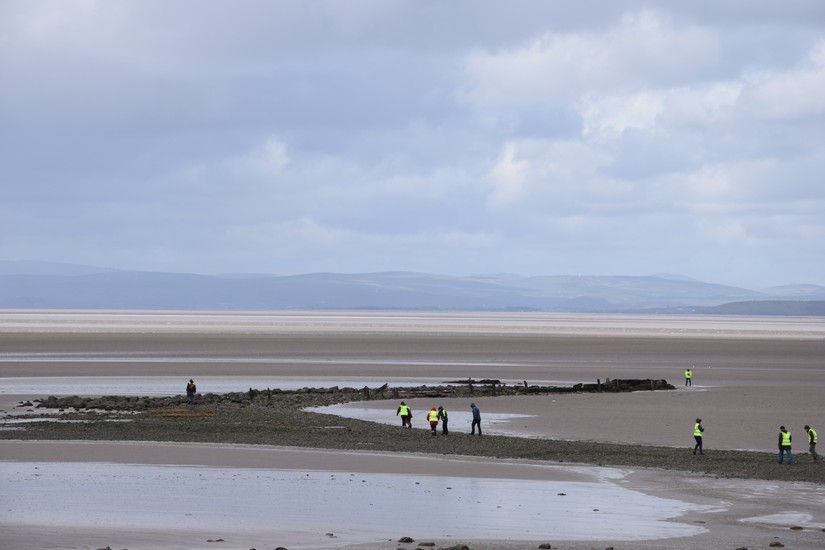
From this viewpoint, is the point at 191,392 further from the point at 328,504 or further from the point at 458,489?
the point at 328,504

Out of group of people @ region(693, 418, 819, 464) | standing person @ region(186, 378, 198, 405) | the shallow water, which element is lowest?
the shallow water

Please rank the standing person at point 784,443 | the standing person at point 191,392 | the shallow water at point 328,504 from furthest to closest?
the standing person at point 191,392 < the standing person at point 784,443 < the shallow water at point 328,504

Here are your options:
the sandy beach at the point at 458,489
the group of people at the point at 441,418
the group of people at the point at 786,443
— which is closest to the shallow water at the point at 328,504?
the sandy beach at the point at 458,489

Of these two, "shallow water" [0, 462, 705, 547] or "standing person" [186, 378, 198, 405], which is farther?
"standing person" [186, 378, 198, 405]

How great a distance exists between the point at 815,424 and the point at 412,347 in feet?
202

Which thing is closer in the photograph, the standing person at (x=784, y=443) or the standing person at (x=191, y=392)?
the standing person at (x=784, y=443)

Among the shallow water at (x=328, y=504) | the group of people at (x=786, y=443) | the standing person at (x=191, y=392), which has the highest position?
the standing person at (x=191, y=392)

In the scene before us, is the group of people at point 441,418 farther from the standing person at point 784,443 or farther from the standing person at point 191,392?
the standing person at point 191,392

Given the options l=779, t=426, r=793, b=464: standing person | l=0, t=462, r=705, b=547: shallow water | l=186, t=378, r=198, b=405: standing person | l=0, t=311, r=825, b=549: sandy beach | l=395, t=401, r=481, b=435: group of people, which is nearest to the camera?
l=0, t=311, r=825, b=549: sandy beach

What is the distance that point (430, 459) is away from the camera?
27938 mm

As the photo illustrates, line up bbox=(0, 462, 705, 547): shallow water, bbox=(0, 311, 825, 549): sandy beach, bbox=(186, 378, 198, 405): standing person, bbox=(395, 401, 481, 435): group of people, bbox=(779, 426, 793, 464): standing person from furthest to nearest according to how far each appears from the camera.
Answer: bbox=(186, 378, 198, 405): standing person → bbox=(395, 401, 481, 435): group of people → bbox=(779, 426, 793, 464): standing person → bbox=(0, 462, 705, 547): shallow water → bbox=(0, 311, 825, 549): sandy beach

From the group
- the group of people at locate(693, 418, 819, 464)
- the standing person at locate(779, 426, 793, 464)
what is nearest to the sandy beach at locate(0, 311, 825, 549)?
the group of people at locate(693, 418, 819, 464)

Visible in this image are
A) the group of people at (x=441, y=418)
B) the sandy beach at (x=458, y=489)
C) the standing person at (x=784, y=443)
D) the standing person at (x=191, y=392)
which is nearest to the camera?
the sandy beach at (x=458, y=489)

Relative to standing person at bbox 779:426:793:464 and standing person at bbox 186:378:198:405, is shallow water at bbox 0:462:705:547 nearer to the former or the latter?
standing person at bbox 779:426:793:464
